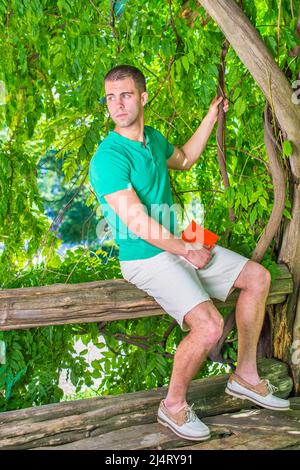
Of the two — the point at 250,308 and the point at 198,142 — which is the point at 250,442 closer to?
the point at 250,308

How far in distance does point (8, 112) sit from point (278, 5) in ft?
4.53

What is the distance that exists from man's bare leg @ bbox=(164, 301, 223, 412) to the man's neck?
2.18 ft

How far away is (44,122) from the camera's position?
411cm

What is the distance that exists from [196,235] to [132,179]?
12.6 inches

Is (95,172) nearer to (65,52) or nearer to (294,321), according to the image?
(65,52)

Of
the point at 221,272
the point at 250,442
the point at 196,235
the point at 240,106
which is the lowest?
the point at 250,442

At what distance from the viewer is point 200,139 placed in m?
3.02

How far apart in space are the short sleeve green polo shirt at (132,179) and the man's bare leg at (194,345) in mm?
282

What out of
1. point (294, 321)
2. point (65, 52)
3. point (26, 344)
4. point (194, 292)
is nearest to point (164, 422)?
point (194, 292)

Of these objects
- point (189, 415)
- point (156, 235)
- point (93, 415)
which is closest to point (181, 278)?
point (156, 235)

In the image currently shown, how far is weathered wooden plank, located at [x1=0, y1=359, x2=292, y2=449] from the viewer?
252cm

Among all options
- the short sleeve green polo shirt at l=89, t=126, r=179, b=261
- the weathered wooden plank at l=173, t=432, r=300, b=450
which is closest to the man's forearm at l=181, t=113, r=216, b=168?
the short sleeve green polo shirt at l=89, t=126, r=179, b=261

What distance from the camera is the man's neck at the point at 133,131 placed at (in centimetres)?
266

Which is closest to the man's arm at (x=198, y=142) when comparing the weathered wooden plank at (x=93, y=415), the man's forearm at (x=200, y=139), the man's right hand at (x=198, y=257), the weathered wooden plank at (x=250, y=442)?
the man's forearm at (x=200, y=139)
